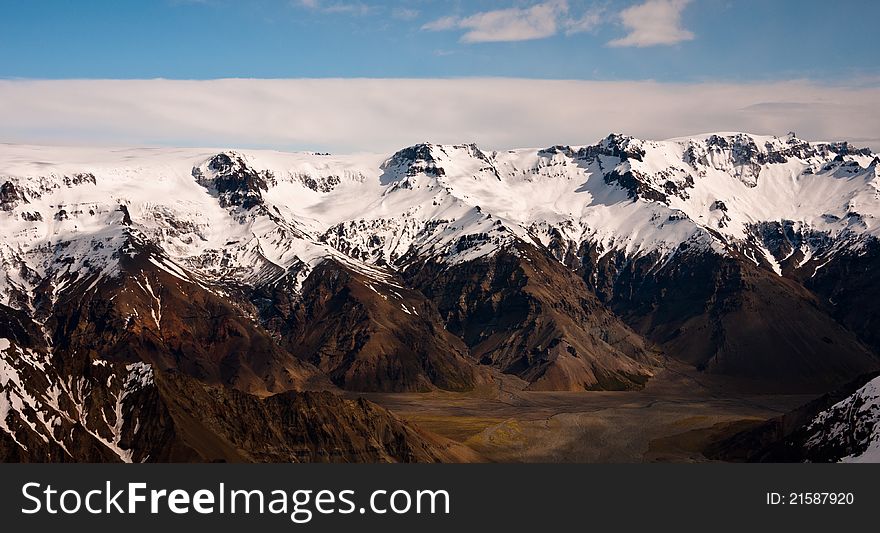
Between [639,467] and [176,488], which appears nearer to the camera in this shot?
[176,488]

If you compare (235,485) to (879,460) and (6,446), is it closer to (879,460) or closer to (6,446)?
(6,446)

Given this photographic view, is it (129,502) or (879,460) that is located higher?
(129,502)

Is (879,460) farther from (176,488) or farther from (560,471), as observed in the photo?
(176,488)

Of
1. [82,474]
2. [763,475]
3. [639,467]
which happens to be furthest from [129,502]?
[763,475]

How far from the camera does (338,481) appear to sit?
131125 millimetres

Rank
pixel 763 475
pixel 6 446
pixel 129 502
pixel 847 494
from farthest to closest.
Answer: pixel 6 446
pixel 763 475
pixel 847 494
pixel 129 502

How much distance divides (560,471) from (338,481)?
28.8m

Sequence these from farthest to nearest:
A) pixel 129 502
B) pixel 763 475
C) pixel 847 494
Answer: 1. pixel 763 475
2. pixel 847 494
3. pixel 129 502

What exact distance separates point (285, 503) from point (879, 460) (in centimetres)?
11126

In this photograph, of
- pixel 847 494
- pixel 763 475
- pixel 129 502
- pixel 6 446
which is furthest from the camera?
pixel 6 446

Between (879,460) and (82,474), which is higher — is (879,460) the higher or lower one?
the lower one

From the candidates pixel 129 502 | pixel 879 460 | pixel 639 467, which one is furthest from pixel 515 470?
pixel 879 460

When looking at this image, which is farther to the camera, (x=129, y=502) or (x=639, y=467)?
(x=639, y=467)

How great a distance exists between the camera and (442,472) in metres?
136
